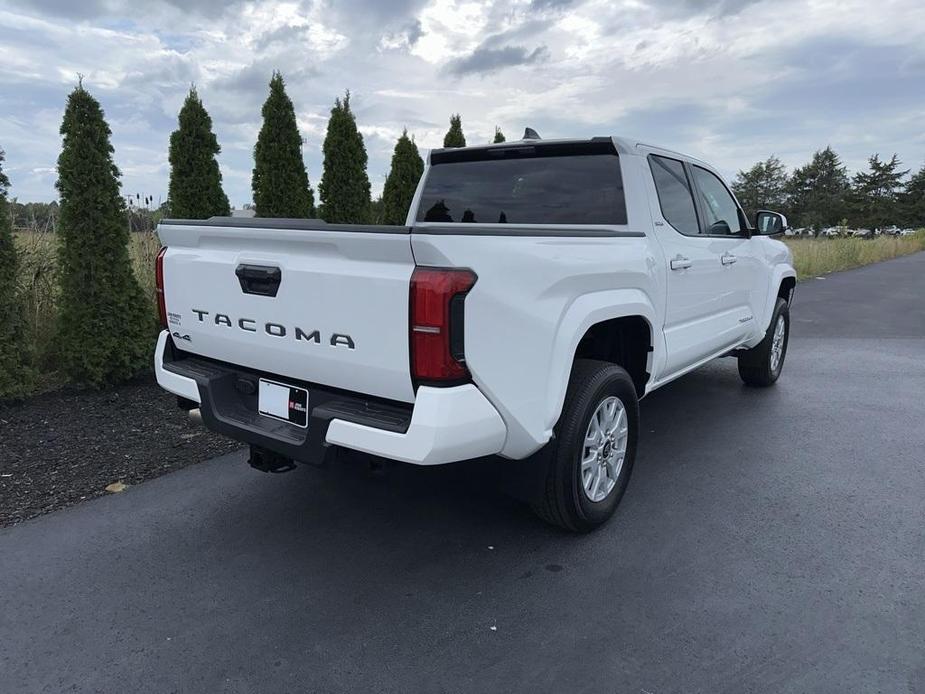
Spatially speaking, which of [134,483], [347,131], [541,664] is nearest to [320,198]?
[347,131]

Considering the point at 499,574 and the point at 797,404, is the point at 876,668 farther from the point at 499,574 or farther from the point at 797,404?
the point at 797,404

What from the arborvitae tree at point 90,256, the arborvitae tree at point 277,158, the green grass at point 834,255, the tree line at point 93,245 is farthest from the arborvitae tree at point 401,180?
the green grass at point 834,255

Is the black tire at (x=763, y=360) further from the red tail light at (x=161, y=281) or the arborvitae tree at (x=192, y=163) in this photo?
the arborvitae tree at (x=192, y=163)

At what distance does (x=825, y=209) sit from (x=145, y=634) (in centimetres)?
8391

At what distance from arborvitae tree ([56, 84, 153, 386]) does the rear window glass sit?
9.88ft

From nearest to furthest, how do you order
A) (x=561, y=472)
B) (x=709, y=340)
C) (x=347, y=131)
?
(x=561, y=472) → (x=709, y=340) → (x=347, y=131)

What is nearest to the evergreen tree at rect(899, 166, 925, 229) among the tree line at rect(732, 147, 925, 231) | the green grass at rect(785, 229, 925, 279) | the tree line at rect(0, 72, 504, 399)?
the tree line at rect(732, 147, 925, 231)

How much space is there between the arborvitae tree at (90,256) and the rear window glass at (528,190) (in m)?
3.01

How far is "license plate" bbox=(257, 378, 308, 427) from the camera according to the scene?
282 centimetres

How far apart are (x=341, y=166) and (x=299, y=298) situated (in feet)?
26.2

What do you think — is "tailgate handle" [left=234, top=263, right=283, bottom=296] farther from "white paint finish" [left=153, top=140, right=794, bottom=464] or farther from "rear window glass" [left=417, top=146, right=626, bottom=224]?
"rear window glass" [left=417, top=146, right=626, bottom=224]

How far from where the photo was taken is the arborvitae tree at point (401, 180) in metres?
12.4

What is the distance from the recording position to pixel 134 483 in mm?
3982

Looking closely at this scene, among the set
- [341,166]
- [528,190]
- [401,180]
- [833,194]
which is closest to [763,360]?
[528,190]
